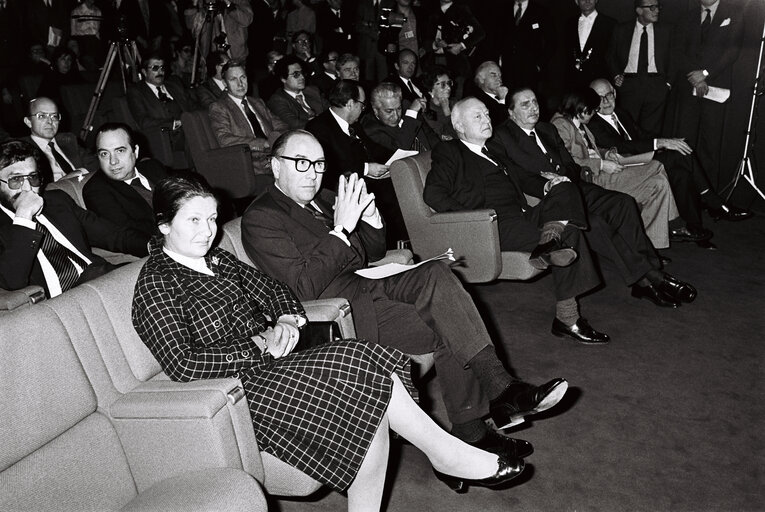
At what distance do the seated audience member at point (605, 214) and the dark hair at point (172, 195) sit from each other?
7.80 ft

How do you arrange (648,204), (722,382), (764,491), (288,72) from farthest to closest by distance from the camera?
(288,72), (648,204), (722,382), (764,491)

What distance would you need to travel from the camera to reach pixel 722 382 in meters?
3.04

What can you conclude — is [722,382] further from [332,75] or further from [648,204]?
[332,75]

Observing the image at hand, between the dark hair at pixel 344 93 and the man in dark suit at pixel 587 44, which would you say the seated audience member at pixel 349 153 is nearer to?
the dark hair at pixel 344 93

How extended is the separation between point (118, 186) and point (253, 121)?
231 centimetres

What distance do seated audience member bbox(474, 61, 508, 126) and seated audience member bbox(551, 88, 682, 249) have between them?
1.10 metres

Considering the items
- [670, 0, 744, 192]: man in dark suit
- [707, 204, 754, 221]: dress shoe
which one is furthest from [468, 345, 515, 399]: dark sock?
[670, 0, 744, 192]: man in dark suit

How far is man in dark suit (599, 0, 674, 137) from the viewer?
6.31 metres

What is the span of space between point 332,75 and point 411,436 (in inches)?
203

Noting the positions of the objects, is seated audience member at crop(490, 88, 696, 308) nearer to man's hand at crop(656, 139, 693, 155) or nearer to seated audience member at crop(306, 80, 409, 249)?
seated audience member at crop(306, 80, 409, 249)

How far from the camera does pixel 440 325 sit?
2.46 meters

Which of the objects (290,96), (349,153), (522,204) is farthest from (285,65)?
(522,204)

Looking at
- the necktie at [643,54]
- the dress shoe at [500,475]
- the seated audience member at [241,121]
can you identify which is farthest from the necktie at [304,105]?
the dress shoe at [500,475]

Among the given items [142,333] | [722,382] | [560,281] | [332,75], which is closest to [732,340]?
[722,382]
